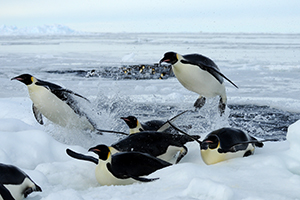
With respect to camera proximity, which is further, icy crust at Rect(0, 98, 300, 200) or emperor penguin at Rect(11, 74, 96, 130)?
emperor penguin at Rect(11, 74, 96, 130)

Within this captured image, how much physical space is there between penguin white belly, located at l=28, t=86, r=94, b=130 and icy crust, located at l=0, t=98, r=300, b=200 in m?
0.91

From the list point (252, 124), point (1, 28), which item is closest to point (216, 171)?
point (252, 124)

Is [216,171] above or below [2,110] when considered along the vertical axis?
above

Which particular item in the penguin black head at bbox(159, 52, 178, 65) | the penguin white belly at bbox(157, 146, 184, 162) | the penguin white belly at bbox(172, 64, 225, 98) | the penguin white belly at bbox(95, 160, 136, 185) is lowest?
the penguin white belly at bbox(157, 146, 184, 162)

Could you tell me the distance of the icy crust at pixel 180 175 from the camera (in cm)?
173

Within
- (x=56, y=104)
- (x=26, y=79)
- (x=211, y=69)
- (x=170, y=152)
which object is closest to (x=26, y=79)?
(x=26, y=79)

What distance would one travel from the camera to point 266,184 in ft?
6.25

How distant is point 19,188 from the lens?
6.44 ft

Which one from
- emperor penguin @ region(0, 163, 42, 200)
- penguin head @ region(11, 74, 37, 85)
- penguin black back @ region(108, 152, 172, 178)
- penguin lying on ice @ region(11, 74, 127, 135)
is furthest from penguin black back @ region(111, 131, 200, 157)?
penguin head @ region(11, 74, 37, 85)

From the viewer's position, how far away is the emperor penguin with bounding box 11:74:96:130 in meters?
4.07

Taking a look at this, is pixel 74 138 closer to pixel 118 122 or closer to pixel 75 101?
pixel 75 101

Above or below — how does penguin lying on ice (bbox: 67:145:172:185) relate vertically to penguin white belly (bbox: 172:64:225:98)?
below

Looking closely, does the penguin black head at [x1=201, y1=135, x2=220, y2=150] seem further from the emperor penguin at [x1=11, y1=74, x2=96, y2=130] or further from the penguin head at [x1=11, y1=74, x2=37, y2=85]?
the penguin head at [x1=11, y1=74, x2=37, y2=85]

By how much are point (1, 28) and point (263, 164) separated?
323ft
